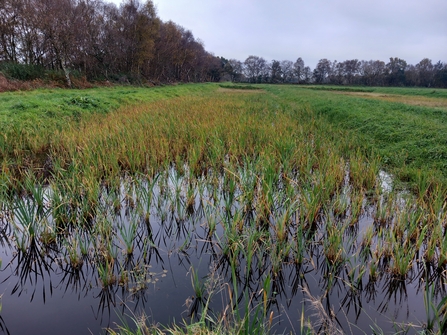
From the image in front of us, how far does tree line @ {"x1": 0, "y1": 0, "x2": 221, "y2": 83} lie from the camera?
19781mm

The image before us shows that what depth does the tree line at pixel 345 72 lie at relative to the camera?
219 feet

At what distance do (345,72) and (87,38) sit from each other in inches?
2914

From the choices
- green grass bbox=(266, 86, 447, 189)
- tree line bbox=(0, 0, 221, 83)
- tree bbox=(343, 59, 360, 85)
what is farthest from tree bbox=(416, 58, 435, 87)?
green grass bbox=(266, 86, 447, 189)

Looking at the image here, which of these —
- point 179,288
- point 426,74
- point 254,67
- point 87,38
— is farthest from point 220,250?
point 254,67

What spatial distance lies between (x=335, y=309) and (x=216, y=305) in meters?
1.04

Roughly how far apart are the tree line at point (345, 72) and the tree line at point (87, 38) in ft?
140

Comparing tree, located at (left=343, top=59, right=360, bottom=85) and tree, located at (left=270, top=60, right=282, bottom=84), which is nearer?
tree, located at (left=343, top=59, right=360, bottom=85)

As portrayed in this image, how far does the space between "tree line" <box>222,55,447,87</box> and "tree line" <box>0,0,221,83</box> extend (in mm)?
42770

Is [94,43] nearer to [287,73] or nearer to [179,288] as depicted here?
[179,288]

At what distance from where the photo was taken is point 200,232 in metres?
3.52

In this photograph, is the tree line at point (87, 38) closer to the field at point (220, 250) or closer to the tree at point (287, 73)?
the field at point (220, 250)

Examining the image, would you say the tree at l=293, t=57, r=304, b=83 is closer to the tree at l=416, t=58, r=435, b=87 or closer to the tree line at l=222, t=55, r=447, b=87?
the tree line at l=222, t=55, r=447, b=87

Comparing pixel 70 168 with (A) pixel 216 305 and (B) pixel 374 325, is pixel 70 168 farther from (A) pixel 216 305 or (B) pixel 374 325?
(B) pixel 374 325

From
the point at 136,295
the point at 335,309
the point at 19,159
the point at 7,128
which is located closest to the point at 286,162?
the point at 335,309
